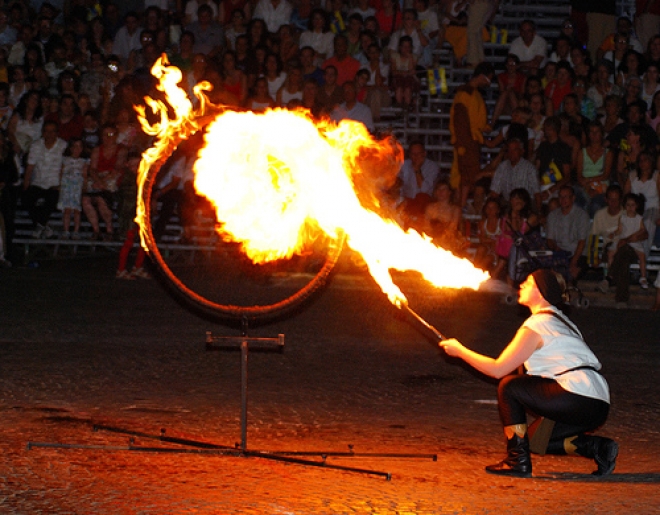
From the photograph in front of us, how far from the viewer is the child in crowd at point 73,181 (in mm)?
16781

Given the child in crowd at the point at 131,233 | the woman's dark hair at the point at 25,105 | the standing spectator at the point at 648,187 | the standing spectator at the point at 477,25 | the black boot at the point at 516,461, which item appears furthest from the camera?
the standing spectator at the point at 477,25

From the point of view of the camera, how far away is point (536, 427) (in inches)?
275

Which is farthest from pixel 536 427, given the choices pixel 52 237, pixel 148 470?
pixel 52 237

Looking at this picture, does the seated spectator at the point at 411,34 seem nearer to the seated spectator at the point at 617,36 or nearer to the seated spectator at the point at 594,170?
the seated spectator at the point at 617,36

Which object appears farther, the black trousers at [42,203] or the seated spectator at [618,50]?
the seated spectator at [618,50]

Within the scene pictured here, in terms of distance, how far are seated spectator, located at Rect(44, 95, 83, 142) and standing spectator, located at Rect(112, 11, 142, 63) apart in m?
1.96

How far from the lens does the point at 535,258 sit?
13.8m

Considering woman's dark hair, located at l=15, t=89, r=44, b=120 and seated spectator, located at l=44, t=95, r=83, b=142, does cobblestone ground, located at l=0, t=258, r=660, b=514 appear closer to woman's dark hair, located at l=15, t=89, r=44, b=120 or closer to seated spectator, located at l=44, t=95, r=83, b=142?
seated spectator, located at l=44, t=95, r=83, b=142

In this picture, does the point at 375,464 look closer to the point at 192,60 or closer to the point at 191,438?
the point at 191,438

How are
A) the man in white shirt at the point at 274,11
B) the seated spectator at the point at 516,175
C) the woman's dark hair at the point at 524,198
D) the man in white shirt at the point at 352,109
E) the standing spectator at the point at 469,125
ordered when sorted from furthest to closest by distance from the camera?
the man in white shirt at the point at 274,11 → the standing spectator at the point at 469,125 → the man in white shirt at the point at 352,109 → the seated spectator at the point at 516,175 → the woman's dark hair at the point at 524,198

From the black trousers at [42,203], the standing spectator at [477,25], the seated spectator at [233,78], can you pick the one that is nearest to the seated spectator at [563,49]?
the standing spectator at [477,25]

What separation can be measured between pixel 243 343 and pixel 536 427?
1.90 metres

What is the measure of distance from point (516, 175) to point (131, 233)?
5.45 metres

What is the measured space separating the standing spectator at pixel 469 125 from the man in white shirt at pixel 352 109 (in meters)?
1.37
